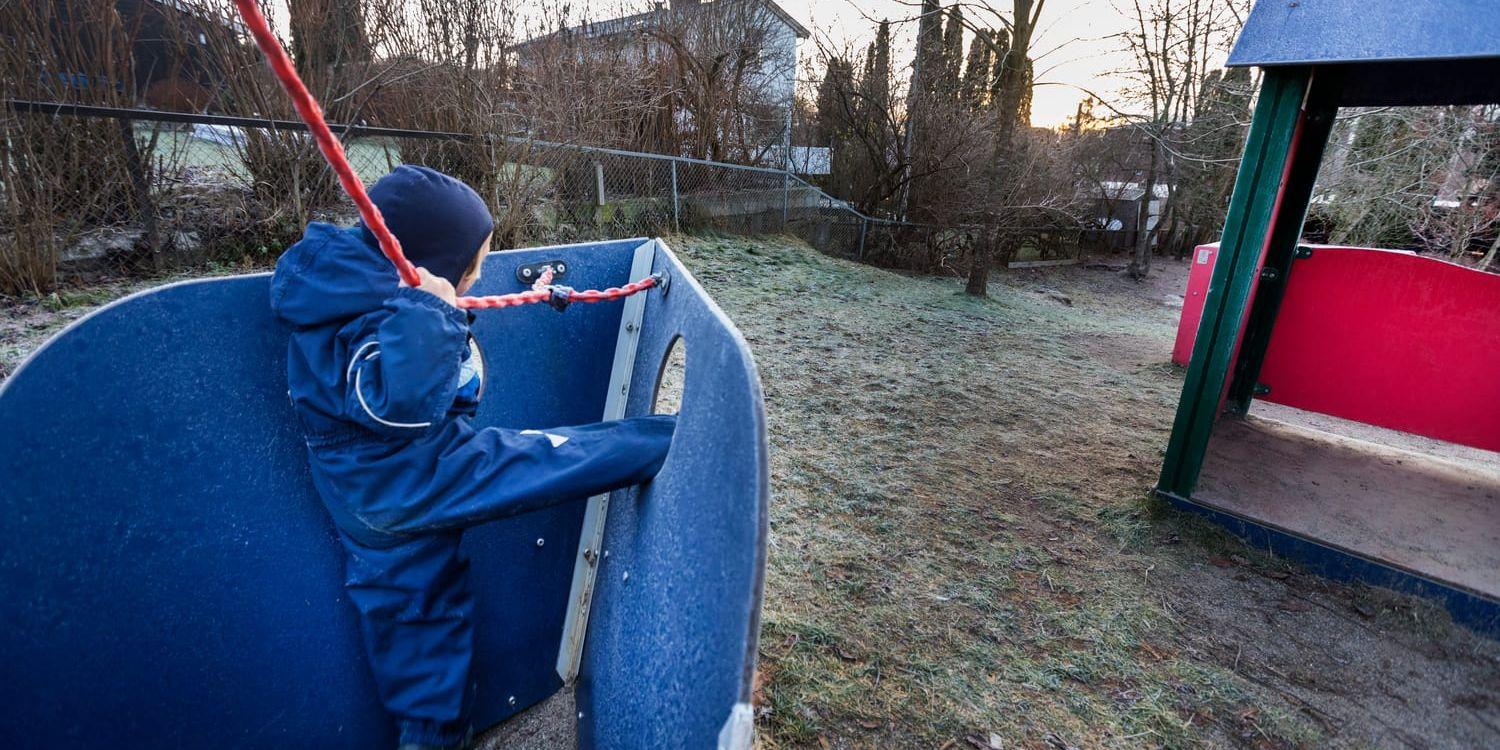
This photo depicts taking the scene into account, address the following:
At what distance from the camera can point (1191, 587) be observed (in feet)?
8.96

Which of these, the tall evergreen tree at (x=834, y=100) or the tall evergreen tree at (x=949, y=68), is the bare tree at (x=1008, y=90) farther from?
the tall evergreen tree at (x=834, y=100)

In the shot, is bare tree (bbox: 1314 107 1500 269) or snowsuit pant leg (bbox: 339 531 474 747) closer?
snowsuit pant leg (bbox: 339 531 474 747)

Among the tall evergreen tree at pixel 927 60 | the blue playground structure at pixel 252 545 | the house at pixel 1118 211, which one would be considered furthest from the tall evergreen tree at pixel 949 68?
the blue playground structure at pixel 252 545

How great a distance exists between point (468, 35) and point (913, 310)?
18.6 ft

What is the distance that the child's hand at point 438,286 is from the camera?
1.37 meters

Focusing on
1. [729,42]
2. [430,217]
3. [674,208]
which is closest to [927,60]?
[729,42]

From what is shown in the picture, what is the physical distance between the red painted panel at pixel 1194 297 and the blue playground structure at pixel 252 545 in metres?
6.27

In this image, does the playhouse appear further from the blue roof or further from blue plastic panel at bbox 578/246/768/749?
blue plastic panel at bbox 578/246/768/749

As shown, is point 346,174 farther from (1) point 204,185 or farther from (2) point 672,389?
(1) point 204,185

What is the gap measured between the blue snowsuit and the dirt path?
1.01 m

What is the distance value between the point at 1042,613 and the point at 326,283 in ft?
8.10

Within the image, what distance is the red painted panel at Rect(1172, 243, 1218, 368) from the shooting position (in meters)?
6.33

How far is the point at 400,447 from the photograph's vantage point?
4.43 ft

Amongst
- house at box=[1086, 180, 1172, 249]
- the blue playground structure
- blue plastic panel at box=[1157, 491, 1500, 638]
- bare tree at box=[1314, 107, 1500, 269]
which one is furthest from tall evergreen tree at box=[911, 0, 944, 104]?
the blue playground structure
